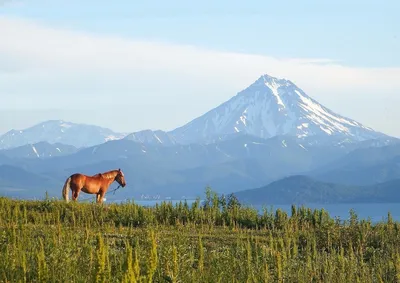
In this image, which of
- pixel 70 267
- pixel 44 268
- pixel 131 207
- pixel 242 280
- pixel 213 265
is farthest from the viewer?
pixel 131 207

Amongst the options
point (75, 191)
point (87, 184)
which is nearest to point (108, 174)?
point (87, 184)

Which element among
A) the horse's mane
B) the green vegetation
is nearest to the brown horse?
the horse's mane

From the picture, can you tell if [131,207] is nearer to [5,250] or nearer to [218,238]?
[218,238]

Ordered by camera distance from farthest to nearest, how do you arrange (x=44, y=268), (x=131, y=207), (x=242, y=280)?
(x=131, y=207) < (x=242, y=280) < (x=44, y=268)

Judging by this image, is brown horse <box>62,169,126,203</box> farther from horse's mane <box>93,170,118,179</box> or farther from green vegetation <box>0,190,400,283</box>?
green vegetation <box>0,190,400,283</box>

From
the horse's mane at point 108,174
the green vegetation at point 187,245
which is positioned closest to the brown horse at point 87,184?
the horse's mane at point 108,174

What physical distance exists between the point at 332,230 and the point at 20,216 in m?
9.55

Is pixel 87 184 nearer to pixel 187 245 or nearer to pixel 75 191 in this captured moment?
pixel 75 191

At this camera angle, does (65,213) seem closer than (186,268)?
No

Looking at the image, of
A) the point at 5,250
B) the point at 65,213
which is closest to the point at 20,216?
the point at 65,213

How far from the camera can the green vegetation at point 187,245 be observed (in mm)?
12906

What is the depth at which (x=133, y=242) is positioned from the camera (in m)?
18.1

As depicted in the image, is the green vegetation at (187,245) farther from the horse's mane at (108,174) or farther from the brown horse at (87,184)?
the horse's mane at (108,174)

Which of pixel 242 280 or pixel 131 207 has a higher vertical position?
pixel 131 207
